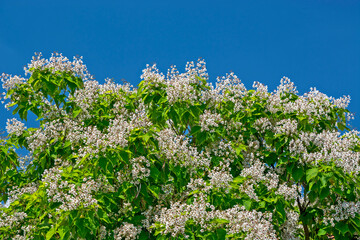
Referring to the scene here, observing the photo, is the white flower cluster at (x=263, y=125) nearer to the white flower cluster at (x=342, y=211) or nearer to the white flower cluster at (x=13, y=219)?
the white flower cluster at (x=342, y=211)

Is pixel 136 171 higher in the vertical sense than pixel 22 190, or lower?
lower

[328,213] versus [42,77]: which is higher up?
[42,77]

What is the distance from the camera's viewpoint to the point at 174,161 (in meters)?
9.92

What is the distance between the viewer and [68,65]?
12.7 metres

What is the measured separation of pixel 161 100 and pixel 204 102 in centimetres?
138

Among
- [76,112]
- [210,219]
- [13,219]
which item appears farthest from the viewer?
[76,112]

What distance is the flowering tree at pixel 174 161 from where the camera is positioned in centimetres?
888

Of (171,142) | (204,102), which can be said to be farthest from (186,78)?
(171,142)

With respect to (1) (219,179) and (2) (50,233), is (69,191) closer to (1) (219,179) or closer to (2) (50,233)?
(2) (50,233)

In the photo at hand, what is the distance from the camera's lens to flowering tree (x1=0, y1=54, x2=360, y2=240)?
29.1 feet

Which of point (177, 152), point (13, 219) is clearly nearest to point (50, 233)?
point (13, 219)

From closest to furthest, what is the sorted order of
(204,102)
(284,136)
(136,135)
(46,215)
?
(136,135) → (46,215) → (284,136) → (204,102)

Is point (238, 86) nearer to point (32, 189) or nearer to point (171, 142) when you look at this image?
point (171, 142)

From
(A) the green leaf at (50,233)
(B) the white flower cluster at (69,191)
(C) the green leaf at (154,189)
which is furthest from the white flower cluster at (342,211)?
(A) the green leaf at (50,233)
